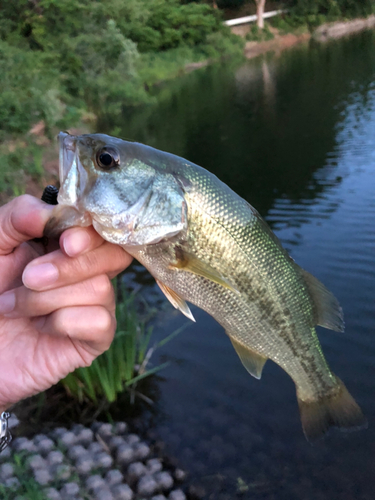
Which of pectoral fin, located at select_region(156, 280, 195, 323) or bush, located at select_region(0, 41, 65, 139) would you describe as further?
bush, located at select_region(0, 41, 65, 139)

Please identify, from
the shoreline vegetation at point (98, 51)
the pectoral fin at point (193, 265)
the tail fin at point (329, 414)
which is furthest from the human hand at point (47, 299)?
the shoreline vegetation at point (98, 51)

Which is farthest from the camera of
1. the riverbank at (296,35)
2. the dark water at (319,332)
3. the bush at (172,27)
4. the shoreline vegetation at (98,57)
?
the riverbank at (296,35)

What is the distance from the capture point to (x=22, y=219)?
168 cm

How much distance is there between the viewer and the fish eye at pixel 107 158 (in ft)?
5.61

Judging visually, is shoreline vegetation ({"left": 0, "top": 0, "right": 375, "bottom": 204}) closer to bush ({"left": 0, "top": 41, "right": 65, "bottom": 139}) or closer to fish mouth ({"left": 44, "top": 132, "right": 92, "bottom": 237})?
bush ({"left": 0, "top": 41, "right": 65, "bottom": 139})

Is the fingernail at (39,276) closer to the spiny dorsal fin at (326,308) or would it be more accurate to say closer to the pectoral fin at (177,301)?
the pectoral fin at (177,301)

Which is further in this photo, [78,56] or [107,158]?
[78,56]

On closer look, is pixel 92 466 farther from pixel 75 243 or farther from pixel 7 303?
pixel 75 243

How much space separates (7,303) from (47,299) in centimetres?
21

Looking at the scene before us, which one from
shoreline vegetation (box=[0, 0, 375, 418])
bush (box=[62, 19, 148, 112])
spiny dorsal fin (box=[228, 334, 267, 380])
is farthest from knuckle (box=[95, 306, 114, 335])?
bush (box=[62, 19, 148, 112])

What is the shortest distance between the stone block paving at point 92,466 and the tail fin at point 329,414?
154 cm

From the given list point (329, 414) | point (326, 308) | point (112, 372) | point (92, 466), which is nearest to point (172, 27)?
point (112, 372)

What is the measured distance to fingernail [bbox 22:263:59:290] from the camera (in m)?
1.59

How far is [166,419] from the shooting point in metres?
4.11
